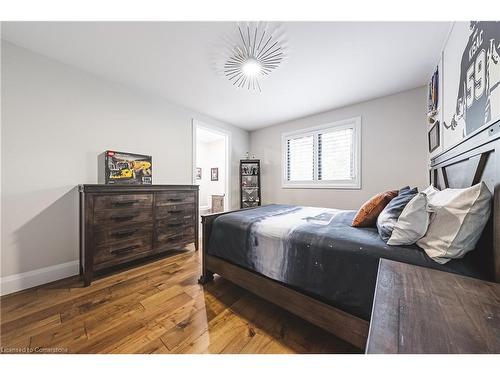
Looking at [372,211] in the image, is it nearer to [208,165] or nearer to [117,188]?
[117,188]

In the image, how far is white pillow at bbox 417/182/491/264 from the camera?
904 mm

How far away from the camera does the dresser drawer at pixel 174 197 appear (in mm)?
2471

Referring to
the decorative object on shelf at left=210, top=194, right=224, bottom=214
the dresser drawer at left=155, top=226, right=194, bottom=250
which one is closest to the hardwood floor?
the dresser drawer at left=155, top=226, right=194, bottom=250

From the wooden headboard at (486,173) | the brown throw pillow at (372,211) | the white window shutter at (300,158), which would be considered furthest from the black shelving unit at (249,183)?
the wooden headboard at (486,173)

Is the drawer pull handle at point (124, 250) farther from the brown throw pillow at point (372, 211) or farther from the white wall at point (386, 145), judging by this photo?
the white wall at point (386, 145)

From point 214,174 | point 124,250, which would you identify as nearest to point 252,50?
point 124,250

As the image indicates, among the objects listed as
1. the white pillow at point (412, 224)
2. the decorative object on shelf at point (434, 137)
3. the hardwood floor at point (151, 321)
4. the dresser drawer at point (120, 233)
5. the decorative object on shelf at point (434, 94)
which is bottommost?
the hardwood floor at point (151, 321)

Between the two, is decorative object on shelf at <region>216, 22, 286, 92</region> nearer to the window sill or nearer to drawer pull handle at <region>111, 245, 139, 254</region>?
the window sill

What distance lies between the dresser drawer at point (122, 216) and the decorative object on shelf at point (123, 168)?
489 mm

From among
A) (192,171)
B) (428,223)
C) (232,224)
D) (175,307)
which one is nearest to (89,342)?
(175,307)

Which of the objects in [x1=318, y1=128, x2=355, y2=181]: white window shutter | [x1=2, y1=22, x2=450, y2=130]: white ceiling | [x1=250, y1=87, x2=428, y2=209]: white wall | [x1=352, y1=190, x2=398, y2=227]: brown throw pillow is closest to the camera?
[x1=352, y1=190, x2=398, y2=227]: brown throw pillow

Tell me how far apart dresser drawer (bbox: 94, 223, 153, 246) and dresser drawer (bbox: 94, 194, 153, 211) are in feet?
0.72

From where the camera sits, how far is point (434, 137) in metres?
2.21

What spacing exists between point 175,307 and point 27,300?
1355mm
